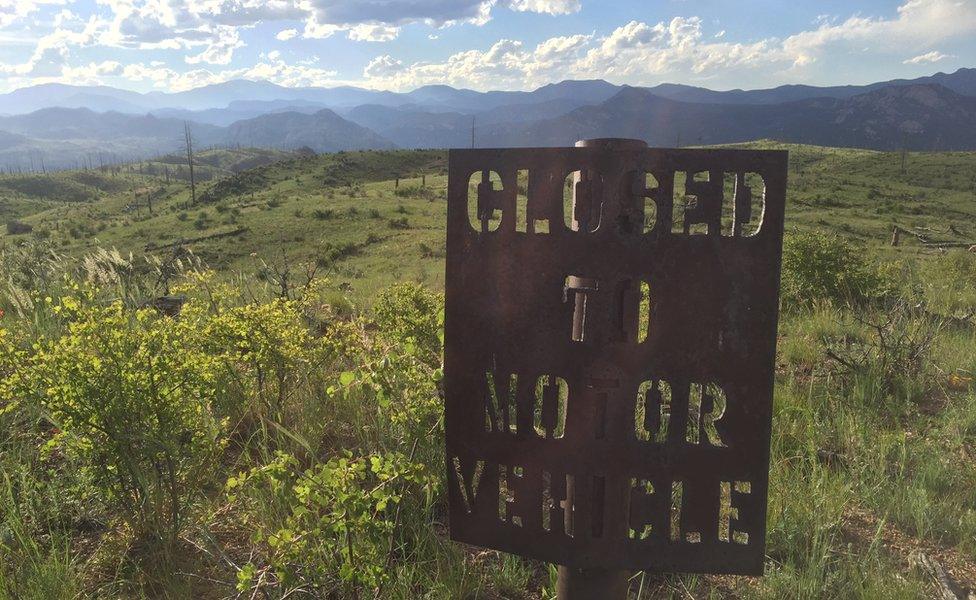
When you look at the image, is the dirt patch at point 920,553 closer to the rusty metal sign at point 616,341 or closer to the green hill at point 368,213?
the rusty metal sign at point 616,341

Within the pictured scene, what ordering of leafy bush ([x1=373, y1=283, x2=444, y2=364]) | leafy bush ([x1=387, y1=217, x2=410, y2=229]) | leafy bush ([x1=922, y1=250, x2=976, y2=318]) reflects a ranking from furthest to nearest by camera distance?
leafy bush ([x1=387, y1=217, x2=410, y2=229]) < leafy bush ([x1=922, y1=250, x2=976, y2=318]) < leafy bush ([x1=373, y1=283, x2=444, y2=364])

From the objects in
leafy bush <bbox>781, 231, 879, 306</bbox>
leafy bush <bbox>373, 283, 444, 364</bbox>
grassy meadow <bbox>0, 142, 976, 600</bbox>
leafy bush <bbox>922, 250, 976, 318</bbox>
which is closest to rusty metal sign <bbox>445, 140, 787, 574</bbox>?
grassy meadow <bbox>0, 142, 976, 600</bbox>

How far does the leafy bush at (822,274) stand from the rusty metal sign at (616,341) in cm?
754

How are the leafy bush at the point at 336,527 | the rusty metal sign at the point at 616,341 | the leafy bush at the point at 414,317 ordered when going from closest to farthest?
the rusty metal sign at the point at 616,341, the leafy bush at the point at 336,527, the leafy bush at the point at 414,317

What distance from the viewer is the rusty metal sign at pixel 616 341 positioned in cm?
160

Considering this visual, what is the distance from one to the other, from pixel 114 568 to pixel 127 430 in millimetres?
643

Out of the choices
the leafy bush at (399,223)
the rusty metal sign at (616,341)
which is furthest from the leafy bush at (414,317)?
the leafy bush at (399,223)

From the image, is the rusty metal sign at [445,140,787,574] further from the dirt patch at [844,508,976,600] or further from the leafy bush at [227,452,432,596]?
the dirt patch at [844,508,976,600]

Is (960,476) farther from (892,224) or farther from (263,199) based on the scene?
(263,199)

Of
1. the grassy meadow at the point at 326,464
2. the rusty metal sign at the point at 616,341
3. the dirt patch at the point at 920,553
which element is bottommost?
the dirt patch at the point at 920,553

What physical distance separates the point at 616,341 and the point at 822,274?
8.33 m

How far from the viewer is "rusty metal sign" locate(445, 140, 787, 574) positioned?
1604 mm

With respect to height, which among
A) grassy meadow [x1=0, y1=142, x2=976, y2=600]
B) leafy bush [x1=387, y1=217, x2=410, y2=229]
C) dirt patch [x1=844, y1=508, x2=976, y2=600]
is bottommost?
leafy bush [x1=387, y1=217, x2=410, y2=229]

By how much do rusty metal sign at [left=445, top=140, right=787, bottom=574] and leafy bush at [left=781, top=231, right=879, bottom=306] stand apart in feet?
24.7
